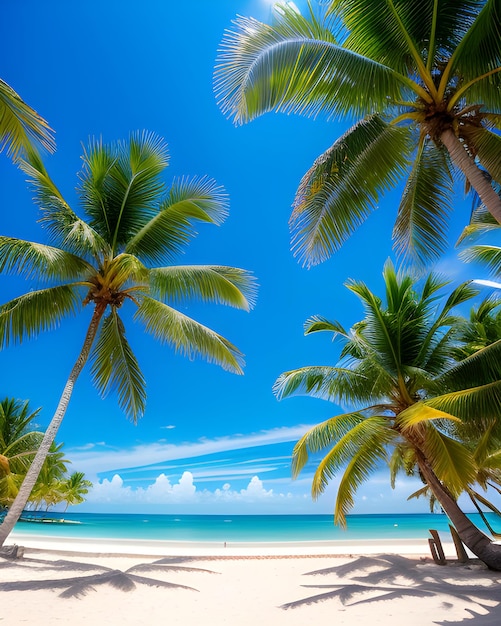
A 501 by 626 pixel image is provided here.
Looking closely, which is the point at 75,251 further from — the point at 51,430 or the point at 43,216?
the point at 51,430

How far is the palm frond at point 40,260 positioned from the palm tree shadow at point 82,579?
520cm

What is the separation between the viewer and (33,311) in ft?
27.5

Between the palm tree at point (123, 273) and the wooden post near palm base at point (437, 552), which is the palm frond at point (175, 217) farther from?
the wooden post near palm base at point (437, 552)

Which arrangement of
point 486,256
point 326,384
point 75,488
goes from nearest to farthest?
1. point 486,256
2. point 326,384
3. point 75,488

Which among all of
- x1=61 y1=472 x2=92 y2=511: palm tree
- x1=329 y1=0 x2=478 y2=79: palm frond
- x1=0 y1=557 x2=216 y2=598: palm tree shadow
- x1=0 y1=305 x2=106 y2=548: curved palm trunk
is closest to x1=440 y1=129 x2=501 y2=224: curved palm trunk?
x1=329 y1=0 x2=478 y2=79: palm frond

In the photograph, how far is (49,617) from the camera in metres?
4.77

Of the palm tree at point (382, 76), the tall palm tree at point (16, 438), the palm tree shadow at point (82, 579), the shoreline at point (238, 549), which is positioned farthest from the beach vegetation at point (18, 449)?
the palm tree at point (382, 76)

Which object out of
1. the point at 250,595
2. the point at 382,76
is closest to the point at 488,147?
the point at 382,76

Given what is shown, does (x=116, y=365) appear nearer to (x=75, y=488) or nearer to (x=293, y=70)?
(x=293, y=70)

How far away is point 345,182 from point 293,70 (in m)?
1.72

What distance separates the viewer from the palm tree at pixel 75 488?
34781mm

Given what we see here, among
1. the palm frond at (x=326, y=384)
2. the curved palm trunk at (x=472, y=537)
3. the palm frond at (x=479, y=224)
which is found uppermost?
the palm frond at (x=479, y=224)

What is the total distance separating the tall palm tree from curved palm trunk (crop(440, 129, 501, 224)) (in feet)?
57.7

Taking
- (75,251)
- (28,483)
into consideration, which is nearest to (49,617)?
(28,483)
